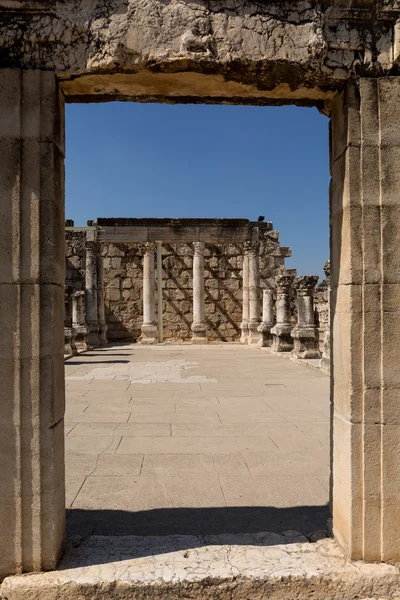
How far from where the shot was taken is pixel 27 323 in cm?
245

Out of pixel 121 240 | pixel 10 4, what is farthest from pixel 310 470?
pixel 121 240

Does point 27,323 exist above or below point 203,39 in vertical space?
below

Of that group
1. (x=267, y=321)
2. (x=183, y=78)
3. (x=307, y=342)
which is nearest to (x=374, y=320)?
(x=183, y=78)

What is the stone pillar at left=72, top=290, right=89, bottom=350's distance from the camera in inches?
619

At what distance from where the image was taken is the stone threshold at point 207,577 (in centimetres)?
237

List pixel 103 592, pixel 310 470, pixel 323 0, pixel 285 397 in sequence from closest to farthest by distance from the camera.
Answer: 1. pixel 103 592
2. pixel 323 0
3. pixel 310 470
4. pixel 285 397

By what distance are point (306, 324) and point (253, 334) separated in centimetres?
606

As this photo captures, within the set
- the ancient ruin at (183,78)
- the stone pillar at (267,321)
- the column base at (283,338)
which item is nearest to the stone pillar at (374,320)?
the ancient ruin at (183,78)

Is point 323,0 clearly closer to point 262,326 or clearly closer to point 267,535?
point 267,535

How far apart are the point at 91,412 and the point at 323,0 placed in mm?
5402

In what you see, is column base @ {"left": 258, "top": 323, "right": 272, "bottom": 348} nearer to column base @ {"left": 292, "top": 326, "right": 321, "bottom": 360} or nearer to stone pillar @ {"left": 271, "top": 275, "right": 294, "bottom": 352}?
stone pillar @ {"left": 271, "top": 275, "right": 294, "bottom": 352}

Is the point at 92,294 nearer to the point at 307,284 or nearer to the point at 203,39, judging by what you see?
the point at 307,284

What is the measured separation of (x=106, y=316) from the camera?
2016 cm

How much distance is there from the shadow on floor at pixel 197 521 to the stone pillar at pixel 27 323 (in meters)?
0.59
